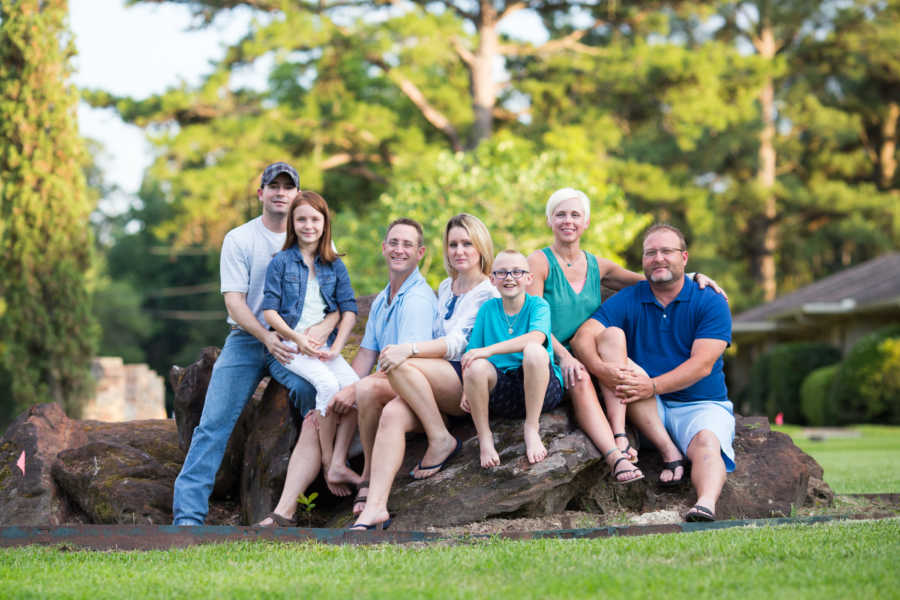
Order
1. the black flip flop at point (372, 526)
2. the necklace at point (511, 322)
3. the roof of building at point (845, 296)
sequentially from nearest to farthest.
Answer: the black flip flop at point (372, 526) → the necklace at point (511, 322) → the roof of building at point (845, 296)

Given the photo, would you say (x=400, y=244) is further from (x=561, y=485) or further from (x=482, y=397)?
(x=561, y=485)

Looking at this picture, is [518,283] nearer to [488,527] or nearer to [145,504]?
[488,527]

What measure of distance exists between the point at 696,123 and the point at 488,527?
1964 centimetres

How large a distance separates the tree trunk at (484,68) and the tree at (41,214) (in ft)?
30.7

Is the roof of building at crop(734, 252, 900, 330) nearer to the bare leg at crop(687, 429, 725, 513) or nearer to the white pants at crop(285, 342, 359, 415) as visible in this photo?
the bare leg at crop(687, 429, 725, 513)

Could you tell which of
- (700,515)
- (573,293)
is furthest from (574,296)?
(700,515)

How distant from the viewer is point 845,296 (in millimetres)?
23172

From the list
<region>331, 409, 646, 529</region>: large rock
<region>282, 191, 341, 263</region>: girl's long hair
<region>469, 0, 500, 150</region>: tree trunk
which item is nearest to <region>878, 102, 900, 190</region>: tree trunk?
<region>469, 0, 500, 150</region>: tree trunk

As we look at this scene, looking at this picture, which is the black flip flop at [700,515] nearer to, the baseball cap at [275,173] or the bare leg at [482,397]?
the bare leg at [482,397]

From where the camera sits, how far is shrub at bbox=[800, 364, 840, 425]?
20.3 m

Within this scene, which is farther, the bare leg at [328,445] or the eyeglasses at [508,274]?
the bare leg at [328,445]

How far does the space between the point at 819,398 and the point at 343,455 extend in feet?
57.7

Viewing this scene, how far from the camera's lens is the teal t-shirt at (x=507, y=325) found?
17.8 ft

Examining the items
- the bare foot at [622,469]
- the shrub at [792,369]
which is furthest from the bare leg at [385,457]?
the shrub at [792,369]
